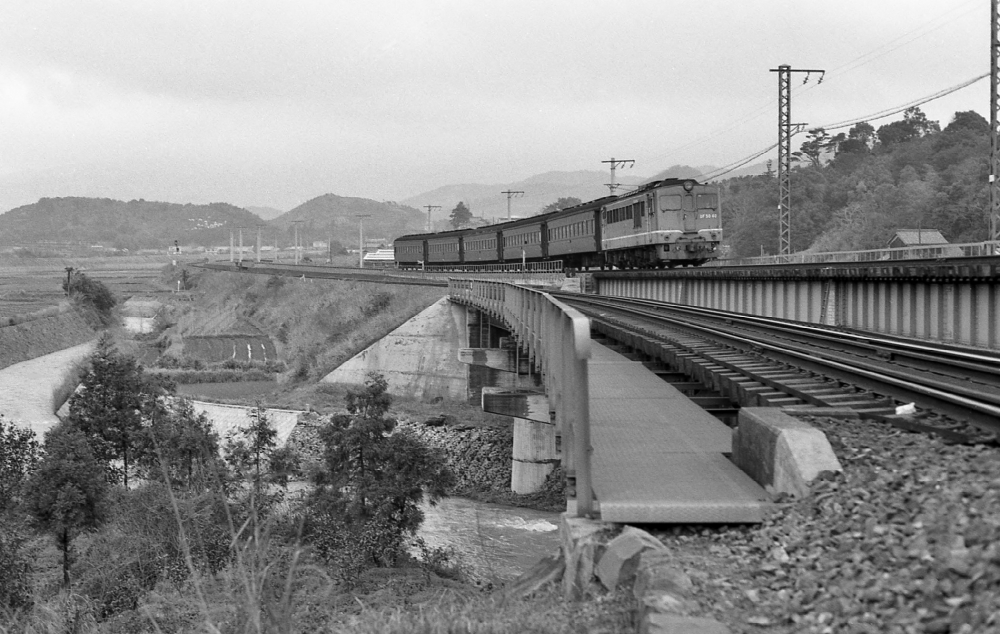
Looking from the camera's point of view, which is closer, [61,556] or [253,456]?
[61,556]

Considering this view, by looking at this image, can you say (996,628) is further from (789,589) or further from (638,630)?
(638,630)

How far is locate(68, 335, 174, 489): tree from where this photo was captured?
30.9 meters

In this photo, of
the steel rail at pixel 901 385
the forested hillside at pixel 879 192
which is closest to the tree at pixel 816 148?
the forested hillside at pixel 879 192

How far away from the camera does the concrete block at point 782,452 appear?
21.3 ft

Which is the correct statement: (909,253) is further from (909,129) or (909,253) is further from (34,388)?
(909,129)

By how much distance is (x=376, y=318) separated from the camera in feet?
206

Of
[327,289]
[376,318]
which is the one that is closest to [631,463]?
[376,318]

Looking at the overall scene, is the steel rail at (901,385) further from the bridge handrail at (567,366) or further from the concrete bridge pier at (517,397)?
the concrete bridge pier at (517,397)

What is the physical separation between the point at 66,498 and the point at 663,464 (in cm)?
1645

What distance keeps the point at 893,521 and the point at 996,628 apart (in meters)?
1.48

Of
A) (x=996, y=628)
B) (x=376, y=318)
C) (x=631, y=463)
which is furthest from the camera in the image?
(x=376, y=318)

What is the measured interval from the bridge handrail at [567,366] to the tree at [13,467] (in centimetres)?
1341

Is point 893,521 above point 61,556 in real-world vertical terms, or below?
above

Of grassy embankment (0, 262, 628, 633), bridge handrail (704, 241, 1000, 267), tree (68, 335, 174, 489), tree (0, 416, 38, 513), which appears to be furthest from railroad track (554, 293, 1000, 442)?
tree (68, 335, 174, 489)
